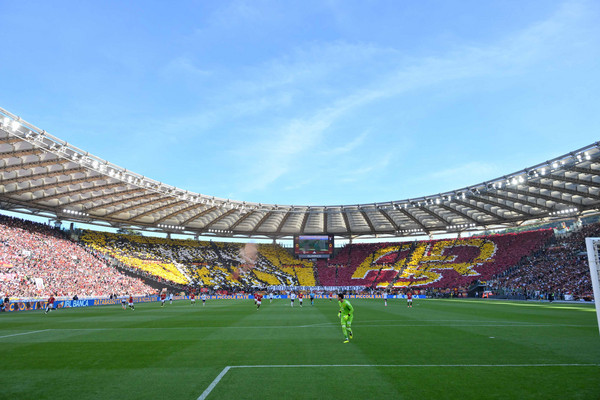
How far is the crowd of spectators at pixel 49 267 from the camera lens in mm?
41281

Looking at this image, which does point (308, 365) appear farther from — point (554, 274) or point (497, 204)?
point (497, 204)

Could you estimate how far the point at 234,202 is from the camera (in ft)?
191

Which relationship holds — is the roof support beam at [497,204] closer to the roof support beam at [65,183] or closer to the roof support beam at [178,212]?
the roof support beam at [178,212]

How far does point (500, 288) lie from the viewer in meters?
51.0

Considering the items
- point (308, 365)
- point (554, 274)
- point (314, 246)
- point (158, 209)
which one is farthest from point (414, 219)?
point (308, 365)

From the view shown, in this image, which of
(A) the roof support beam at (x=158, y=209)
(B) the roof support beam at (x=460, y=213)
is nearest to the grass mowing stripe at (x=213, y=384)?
(A) the roof support beam at (x=158, y=209)

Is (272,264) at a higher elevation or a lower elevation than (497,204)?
lower

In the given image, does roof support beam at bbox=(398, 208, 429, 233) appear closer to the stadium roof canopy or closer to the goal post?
the stadium roof canopy

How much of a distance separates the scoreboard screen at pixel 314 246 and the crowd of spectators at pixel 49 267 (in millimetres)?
30985

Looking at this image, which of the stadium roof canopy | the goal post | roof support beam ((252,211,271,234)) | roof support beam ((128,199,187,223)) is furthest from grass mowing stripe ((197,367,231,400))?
roof support beam ((252,211,271,234))

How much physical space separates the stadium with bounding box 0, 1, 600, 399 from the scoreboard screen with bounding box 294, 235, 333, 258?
41 cm

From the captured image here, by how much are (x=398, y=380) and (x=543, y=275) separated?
4988 centimetres

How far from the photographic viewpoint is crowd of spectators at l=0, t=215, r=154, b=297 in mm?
41281

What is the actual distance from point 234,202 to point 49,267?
25017 mm
